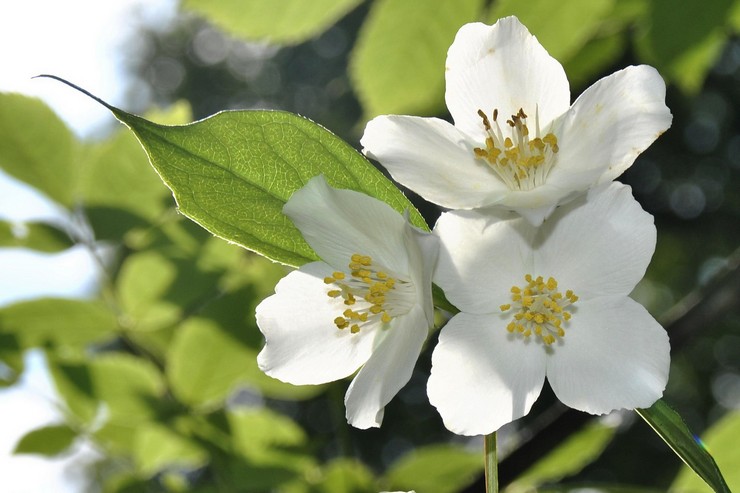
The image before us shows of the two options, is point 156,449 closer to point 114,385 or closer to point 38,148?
point 114,385

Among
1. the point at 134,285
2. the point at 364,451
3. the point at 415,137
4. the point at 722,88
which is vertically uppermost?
the point at 722,88

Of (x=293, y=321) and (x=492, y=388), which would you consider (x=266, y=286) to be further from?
(x=492, y=388)

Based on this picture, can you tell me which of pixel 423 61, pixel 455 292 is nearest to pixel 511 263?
pixel 455 292

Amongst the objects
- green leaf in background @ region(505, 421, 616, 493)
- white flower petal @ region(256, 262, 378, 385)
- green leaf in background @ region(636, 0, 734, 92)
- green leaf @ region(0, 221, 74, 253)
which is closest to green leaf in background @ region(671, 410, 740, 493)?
green leaf in background @ region(505, 421, 616, 493)

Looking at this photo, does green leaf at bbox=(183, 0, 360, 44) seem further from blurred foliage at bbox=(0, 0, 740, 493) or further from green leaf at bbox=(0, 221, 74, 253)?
green leaf at bbox=(0, 221, 74, 253)

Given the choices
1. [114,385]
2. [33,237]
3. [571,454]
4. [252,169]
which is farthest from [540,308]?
[33,237]
